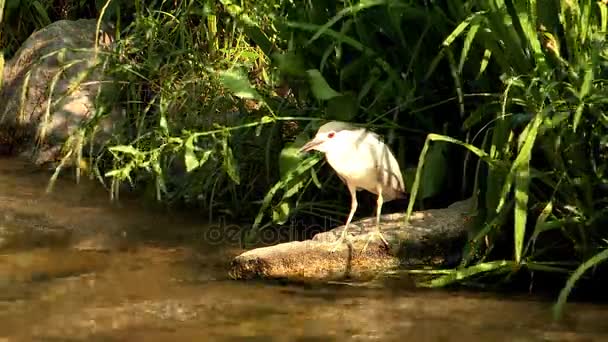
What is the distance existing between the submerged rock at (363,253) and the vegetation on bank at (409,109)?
14 centimetres

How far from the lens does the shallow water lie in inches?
126

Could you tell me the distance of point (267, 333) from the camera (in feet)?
10.6

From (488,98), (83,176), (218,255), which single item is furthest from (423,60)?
Answer: (83,176)

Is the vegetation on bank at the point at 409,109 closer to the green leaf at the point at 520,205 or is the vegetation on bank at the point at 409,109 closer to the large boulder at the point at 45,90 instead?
the green leaf at the point at 520,205

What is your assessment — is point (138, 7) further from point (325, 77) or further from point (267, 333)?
point (267, 333)

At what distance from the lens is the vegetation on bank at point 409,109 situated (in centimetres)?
342

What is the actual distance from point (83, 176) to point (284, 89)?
3.69 ft

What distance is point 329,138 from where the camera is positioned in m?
3.84

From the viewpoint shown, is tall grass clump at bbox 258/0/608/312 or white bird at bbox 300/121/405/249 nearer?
tall grass clump at bbox 258/0/608/312

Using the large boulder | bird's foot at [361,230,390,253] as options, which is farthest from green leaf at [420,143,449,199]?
the large boulder

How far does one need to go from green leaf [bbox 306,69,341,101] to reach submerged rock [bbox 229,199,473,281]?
476 millimetres

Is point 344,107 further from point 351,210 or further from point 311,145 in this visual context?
point 351,210

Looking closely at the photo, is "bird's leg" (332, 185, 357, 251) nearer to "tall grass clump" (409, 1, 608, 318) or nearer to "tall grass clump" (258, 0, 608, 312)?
"tall grass clump" (258, 0, 608, 312)
